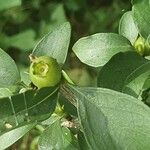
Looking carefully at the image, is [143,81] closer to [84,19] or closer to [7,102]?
[7,102]

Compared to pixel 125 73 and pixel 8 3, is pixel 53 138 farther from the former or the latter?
pixel 8 3

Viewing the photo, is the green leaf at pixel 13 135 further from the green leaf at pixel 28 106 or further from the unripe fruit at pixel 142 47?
the unripe fruit at pixel 142 47

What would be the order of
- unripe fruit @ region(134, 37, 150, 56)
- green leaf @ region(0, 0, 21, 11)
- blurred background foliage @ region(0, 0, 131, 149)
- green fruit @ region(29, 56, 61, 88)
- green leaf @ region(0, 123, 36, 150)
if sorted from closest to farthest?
green fruit @ region(29, 56, 61, 88) → green leaf @ region(0, 123, 36, 150) → unripe fruit @ region(134, 37, 150, 56) → green leaf @ region(0, 0, 21, 11) → blurred background foliage @ region(0, 0, 131, 149)

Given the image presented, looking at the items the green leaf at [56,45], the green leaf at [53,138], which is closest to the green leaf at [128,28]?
the green leaf at [56,45]

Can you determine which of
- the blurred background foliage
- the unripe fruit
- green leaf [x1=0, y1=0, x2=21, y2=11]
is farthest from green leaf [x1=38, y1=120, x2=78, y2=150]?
the blurred background foliage

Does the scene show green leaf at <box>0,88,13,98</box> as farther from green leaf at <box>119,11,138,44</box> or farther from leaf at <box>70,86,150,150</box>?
green leaf at <box>119,11,138,44</box>

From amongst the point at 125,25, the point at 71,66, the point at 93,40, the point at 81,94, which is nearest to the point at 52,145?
the point at 81,94
